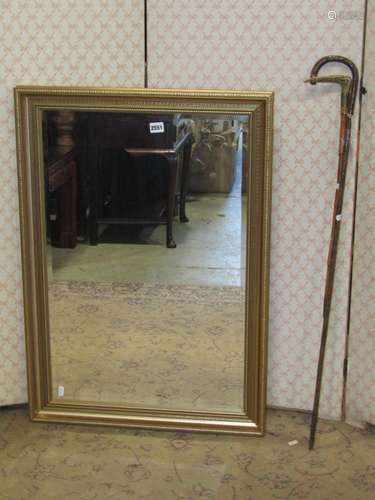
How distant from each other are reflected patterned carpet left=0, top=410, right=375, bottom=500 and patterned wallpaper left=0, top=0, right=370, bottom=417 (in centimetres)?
51

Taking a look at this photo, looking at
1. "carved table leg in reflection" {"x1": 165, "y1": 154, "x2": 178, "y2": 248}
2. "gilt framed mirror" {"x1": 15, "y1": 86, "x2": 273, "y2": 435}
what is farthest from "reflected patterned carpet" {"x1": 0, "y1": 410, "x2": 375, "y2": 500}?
"carved table leg in reflection" {"x1": 165, "y1": 154, "x2": 178, "y2": 248}

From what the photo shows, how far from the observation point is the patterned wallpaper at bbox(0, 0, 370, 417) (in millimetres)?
2744

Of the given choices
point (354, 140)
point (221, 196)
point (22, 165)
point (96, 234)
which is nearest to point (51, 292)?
point (96, 234)

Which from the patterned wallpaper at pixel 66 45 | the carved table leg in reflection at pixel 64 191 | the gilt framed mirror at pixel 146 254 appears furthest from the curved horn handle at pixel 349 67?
the carved table leg in reflection at pixel 64 191

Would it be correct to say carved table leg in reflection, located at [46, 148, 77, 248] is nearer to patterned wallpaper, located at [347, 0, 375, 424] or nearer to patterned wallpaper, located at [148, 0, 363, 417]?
patterned wallpaper, located at [148, 0, 363, 417]

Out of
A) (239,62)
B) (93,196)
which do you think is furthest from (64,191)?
(239,62)

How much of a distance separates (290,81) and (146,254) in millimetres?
827

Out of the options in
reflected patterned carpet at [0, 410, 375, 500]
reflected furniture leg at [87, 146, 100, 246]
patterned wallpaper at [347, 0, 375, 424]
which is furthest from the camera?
reflected furniture leg at [87, 146, 100, 246]

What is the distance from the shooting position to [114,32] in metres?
2.79

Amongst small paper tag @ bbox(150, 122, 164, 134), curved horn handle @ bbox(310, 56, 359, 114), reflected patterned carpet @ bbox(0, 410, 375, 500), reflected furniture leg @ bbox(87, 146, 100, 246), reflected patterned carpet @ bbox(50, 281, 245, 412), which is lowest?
reflected patterned carpet @ bbox(0, 410, 375, 500)

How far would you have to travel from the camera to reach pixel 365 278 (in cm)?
285

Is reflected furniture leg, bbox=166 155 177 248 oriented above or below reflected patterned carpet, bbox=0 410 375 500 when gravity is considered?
above

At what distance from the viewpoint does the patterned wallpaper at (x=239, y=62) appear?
9.00ft

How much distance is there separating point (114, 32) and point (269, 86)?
0.60 meters
